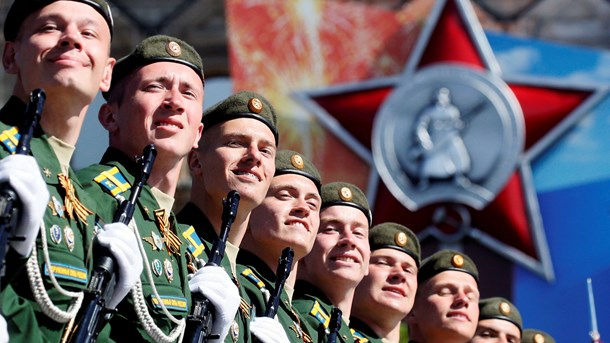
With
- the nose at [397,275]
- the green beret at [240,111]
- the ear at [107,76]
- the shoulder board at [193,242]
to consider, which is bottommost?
the shoulder board at [193,242]

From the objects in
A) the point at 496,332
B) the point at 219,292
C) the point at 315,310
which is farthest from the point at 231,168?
the point at 496,332

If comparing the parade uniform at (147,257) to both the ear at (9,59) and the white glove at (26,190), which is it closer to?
the ear at (9,59)

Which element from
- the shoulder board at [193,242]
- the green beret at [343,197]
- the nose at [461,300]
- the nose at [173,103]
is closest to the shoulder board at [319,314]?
the green beret at [343,197]

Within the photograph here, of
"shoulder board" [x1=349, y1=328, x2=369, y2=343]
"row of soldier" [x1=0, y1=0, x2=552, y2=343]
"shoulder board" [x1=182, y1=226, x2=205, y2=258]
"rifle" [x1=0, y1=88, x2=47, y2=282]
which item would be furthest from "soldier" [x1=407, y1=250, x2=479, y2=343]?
"rifle" [x1=0, y1=88, x2=47, y2=282]

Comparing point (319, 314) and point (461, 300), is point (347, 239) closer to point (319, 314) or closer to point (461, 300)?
point (319, 314)

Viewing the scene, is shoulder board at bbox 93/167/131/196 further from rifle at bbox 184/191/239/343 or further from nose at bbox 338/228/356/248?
nose at bbox 338/228/356/248

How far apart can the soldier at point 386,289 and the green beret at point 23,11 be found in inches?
127

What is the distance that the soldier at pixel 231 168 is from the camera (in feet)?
20.6

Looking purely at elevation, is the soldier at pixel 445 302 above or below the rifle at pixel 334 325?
above

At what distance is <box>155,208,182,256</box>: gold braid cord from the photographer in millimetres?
5589

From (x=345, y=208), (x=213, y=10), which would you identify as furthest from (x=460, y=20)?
(x=345, y=208)

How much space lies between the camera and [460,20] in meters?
19.8

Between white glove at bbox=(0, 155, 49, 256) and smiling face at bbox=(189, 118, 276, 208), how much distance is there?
1.89 metres

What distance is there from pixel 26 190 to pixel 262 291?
2.34 metres
